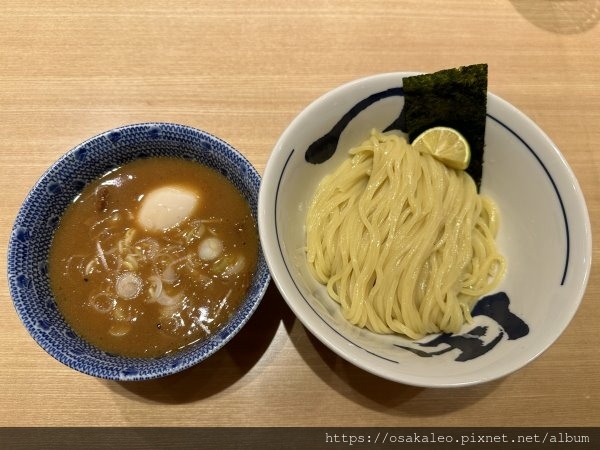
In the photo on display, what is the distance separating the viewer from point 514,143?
58.2 inches

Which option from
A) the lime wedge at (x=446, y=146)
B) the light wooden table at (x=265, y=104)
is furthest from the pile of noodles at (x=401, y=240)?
the light wooden table at (x=265, y=104)

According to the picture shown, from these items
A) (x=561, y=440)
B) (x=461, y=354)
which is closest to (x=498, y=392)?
(x=561, y=440)

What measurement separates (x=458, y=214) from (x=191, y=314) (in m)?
0.97

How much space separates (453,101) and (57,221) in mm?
1394

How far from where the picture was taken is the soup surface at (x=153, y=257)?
1407 mm

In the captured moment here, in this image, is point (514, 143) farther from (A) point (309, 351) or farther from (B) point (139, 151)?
(B) point (139, 151)

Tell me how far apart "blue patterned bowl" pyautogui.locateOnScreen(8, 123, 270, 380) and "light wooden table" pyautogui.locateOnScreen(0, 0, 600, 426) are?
296 millimetres

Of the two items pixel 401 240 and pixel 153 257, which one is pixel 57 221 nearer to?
pixel 153 257

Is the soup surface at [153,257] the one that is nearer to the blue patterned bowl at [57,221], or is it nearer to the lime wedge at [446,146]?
the blue patterned bowl at [57,221]

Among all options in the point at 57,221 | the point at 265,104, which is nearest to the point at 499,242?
the point at 265,104

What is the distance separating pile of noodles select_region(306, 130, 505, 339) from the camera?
4.78 ft

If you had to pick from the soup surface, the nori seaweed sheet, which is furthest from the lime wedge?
the soup surface

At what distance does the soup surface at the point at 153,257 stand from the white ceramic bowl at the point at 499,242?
24cm

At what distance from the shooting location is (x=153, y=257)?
148cm
